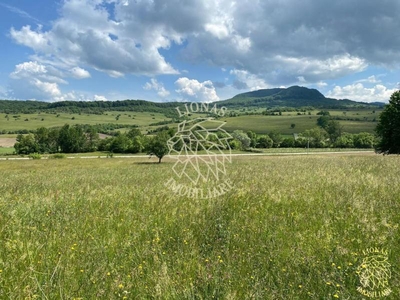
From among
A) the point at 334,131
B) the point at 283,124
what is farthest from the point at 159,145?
the point at 283,124

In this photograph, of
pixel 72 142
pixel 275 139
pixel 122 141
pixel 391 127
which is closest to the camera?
pixel 391 127

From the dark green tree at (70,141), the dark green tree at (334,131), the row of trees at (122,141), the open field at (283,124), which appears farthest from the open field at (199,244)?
the dark green tree at (334,131)

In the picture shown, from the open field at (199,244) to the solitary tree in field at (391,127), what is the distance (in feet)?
150

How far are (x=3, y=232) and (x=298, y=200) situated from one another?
574 cm

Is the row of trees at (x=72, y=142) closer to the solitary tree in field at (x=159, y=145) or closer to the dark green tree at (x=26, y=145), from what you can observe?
the dark green tree at (x=26, y=145)

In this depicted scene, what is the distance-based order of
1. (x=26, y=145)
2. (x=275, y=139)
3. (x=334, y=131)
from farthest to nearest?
(x=334, y=131) < (x=275, y=139) < (x=26, y=145)

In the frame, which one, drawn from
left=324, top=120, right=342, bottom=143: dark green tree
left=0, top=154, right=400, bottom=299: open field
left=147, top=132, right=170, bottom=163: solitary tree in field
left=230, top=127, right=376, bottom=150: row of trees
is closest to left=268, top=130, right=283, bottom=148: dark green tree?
left=230, top=127, right=376, bottom=150: row of trees

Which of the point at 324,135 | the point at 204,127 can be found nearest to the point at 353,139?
the point at 324,135

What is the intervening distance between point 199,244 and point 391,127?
2020 inches

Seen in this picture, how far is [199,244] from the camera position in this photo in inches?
174

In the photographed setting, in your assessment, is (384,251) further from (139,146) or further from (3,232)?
(139,146)

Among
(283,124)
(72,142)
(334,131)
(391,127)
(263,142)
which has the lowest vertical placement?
(263,142)

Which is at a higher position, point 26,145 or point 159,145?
point 159,145

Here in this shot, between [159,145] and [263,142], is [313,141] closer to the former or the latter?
[263,142]
